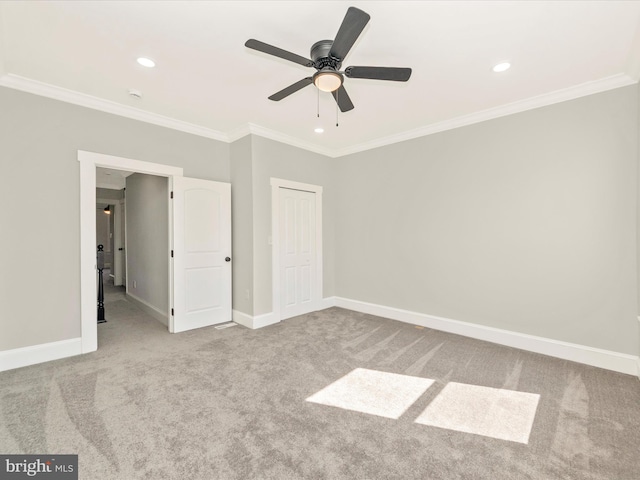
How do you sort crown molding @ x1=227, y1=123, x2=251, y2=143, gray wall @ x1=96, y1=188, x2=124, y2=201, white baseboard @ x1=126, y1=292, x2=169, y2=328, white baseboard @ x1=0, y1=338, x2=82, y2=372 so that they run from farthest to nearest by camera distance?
gray wall @ x1=96, y1=188, x2=124, y2=201
white baseboard @ x1=126, y1=292, x2=169, y2=328
crown molding @ x1=227, y1=123, x2=251, y2=143
white baseboard @ x1=0, y1=338, x2=82, y2=372

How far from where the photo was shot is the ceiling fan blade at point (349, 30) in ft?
4.99

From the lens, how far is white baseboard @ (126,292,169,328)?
4199mm

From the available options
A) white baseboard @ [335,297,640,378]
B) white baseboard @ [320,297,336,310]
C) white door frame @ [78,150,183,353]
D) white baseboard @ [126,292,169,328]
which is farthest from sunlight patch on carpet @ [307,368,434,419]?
white baseboard @ [126,292,169,328]

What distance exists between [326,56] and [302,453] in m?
2.58

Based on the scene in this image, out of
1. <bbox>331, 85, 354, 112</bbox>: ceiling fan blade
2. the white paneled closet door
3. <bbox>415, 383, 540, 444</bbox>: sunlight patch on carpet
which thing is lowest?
<bbox>415, 383, 540, 444</bbox>: sunlight patch on carpet

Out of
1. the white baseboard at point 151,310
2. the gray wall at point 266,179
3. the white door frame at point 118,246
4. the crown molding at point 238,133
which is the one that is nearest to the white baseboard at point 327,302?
the gray wall at point 266,179

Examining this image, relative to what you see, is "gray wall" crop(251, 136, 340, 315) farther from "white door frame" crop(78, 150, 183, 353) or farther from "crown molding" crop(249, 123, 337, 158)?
"white door frame" crop(78, 150, 183, 353)

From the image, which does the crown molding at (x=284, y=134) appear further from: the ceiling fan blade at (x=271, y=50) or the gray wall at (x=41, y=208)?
the ceiling fan blade at (x=271, y=50)

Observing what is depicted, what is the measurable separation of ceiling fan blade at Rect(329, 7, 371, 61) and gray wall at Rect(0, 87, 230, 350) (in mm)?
2941

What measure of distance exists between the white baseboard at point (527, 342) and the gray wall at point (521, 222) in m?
0.08

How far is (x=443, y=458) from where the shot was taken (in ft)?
5.60

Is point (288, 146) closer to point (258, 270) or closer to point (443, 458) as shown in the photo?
point (258, 270)

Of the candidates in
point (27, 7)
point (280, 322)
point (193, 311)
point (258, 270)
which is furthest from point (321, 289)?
point (27, 7)

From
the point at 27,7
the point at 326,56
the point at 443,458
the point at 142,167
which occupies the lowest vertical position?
the point at 443,458
